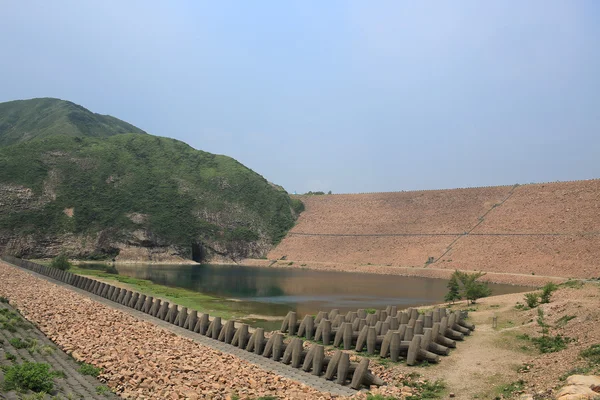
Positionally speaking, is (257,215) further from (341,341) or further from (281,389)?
(281,389)

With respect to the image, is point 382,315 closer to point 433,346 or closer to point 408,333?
point 408,333

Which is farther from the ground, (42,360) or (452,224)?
(452,224)

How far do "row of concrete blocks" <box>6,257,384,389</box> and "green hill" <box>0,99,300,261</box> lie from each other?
5807 cm

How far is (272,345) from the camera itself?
59.8 ft

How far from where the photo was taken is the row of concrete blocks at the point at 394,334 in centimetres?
1791

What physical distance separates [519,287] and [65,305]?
45224 millimetres

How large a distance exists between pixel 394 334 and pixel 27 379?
1205cm

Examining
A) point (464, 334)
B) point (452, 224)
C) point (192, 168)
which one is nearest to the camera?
point (464, 334)

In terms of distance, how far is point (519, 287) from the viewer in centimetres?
5184

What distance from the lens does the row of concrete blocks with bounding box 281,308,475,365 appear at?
17906mm

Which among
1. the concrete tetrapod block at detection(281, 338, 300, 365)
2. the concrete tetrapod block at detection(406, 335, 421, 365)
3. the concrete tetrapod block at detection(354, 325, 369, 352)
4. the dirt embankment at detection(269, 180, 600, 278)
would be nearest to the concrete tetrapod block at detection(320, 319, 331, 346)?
the concrete tetrapod block at detection(354, 325, 369, 352)

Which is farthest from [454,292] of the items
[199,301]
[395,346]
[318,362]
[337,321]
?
[318,362]

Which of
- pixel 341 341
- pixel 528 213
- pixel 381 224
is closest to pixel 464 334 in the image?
pixel 341 341

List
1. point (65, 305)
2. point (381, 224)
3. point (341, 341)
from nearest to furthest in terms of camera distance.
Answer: point (341, 341)
point (65, 305)
point (381, 224)
